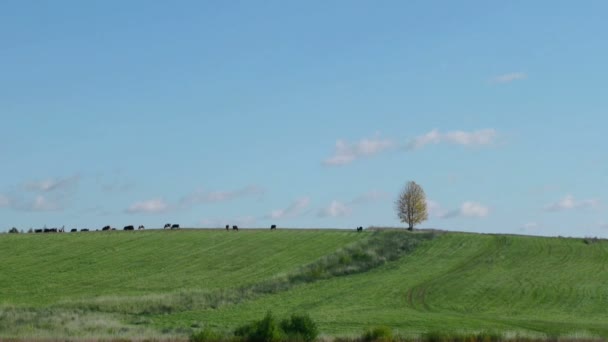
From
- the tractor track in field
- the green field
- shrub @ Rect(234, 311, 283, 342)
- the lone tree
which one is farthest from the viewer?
the lone tree

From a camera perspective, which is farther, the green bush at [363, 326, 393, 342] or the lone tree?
the lone tree

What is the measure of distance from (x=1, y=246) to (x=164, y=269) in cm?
2057

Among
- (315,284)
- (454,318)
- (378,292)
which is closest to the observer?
(454,318)

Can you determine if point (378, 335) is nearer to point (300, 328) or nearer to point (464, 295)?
point (300, 328)

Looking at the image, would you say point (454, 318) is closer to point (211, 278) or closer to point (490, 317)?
point (490, 317)

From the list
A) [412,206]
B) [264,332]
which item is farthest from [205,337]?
[412,206]

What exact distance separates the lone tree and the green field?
23.5 meters

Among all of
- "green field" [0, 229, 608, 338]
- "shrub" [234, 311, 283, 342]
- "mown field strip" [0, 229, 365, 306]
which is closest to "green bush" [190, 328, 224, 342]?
"shrub" [234, 311, 283, 342]

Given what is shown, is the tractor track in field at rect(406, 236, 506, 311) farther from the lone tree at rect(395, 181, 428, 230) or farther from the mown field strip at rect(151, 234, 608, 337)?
the lone tree at rect(395, 181, 428, 230)

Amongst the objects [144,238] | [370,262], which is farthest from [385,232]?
[144,238]

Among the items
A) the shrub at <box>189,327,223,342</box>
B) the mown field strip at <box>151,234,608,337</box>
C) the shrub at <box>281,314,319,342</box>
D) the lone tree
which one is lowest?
the shrub at <box>189,327,223,342</box>

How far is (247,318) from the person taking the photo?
56562 millimetres

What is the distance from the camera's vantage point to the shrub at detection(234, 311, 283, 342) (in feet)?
139

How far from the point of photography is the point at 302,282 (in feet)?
245
